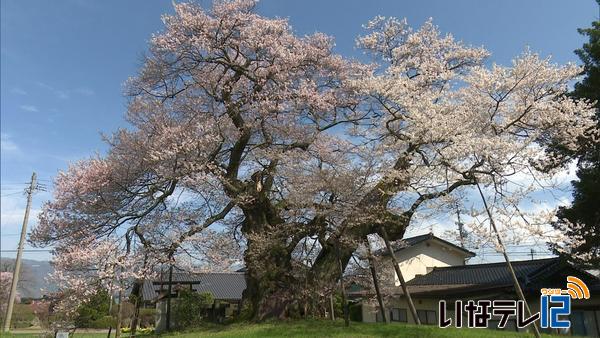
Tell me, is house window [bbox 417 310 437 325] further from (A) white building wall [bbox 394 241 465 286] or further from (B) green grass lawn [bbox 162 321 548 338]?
(B) green grass lawn [bbox 162 321 548 338]

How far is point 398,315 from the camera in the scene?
76.3 ft

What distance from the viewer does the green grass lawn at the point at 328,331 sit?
35.2ft

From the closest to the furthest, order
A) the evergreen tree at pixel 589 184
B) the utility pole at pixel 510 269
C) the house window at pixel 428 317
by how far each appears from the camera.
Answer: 1. the utility pole at pixel 510 269
2. the evergreen tree at pixel 589 184
3. the house window at pixel 428 317

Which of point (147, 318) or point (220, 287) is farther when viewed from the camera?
point (220, 287)

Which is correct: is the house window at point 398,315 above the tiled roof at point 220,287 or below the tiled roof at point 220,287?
below

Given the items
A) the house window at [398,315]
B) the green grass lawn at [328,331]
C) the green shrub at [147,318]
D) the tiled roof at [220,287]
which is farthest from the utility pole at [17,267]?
the house window at [398,315]

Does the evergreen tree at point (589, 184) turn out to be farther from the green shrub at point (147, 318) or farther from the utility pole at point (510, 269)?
the green shrub at point (147, 318)

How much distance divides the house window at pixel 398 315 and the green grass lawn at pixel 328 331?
36.0 ft

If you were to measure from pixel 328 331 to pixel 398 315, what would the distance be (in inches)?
516

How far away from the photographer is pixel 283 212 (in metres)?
15.1

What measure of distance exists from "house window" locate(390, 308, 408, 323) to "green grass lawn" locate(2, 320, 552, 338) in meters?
11.0

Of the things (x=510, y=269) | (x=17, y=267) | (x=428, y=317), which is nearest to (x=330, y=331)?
(x=510, y=269)

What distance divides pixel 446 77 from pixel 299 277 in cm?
789

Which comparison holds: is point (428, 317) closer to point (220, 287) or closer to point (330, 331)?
point (330, 331)
